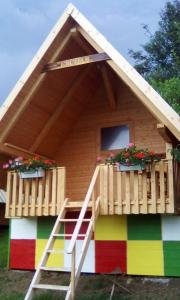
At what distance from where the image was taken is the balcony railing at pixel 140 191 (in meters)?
8.27

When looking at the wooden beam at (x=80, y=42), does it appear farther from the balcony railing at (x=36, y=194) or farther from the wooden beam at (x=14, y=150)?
the balcony railing at (x=36, y=194)

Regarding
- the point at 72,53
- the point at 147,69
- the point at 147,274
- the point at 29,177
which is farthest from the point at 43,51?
the point at 147,69

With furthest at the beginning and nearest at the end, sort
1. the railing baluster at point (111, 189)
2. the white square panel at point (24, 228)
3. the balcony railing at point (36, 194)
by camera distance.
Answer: the white square panel at point (24, 228) → the balcony railing at point (36, 194) → the railing baluster at point (111, 189)

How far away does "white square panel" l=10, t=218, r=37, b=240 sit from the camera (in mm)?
10281

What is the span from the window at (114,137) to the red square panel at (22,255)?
3235 millimetres

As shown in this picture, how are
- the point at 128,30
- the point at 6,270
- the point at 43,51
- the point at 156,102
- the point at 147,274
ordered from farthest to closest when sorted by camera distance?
the point at 128,30 → the point at 6,270 → the point at 43,51 → the point at 147,274 → the point at 156,102

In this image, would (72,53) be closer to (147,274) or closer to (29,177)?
(29,177)

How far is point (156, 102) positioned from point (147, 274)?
368 cm

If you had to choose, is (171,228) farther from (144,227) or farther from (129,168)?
(129,168)

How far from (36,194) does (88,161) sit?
2.29 m

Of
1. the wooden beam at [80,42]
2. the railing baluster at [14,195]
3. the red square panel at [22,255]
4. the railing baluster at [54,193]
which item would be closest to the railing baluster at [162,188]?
the railing baluster at [54,193]

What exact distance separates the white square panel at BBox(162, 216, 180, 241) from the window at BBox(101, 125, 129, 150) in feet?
8.91

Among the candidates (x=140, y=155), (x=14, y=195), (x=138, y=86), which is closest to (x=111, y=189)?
(x=140, y=155)

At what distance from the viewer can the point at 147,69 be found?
22.8 metres
